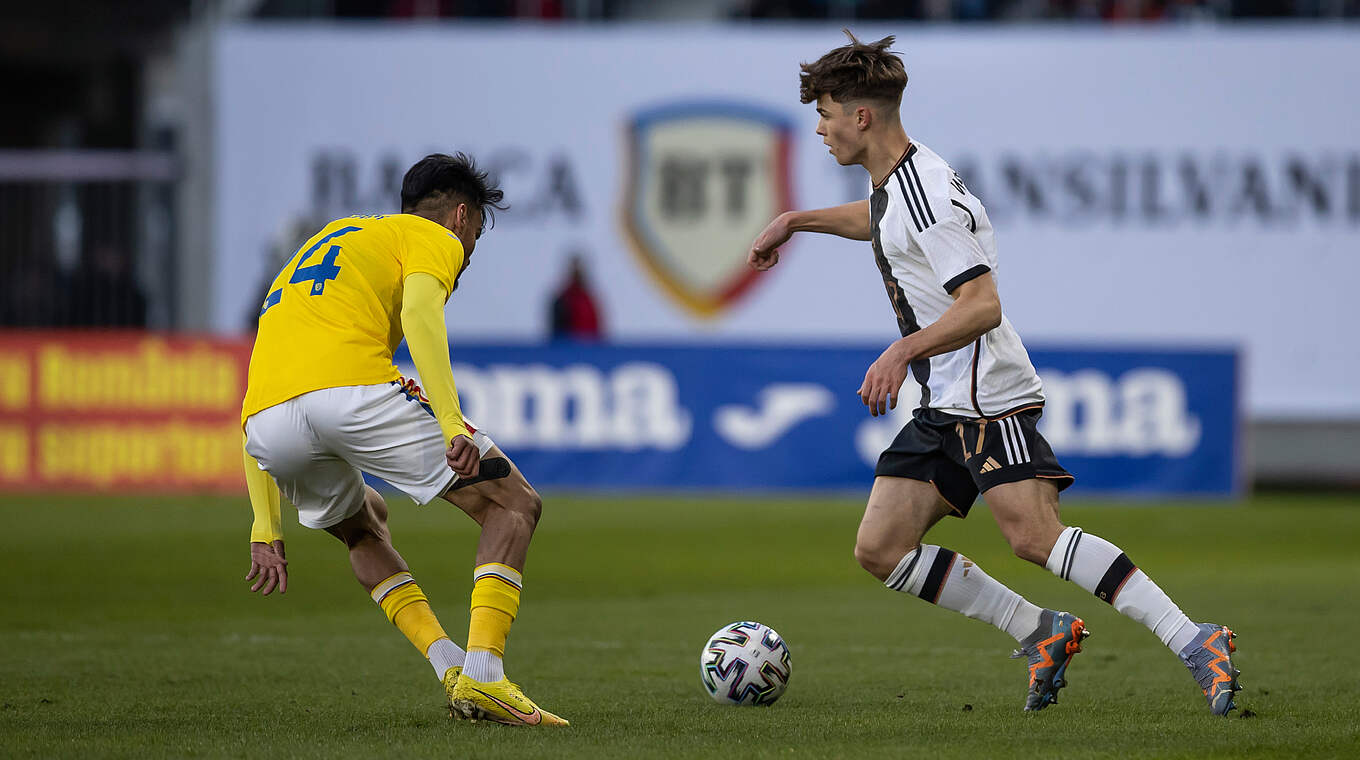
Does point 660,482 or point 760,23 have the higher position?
point 760,23

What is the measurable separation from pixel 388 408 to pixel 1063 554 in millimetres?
2145

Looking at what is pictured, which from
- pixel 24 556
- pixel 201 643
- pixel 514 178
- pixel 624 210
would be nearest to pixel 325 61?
pixel 514 178

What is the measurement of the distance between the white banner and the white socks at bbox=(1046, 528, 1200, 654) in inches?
580

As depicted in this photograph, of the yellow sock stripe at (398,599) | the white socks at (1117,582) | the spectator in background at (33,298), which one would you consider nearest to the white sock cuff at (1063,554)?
the white socks at (1117,582)

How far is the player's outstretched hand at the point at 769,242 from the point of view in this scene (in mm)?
6164

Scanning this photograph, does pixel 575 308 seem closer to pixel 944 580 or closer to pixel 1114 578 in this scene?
pixel 944 580

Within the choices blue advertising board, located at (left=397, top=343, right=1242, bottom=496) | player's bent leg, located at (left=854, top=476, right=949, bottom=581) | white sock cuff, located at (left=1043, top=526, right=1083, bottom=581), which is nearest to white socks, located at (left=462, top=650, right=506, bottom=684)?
player's bent leg, located at (left=854, top=476, right=949, bottom=581)

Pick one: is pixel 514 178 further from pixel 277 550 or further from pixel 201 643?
pixel 277 550

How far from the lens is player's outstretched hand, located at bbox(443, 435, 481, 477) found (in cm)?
524

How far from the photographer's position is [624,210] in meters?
20.5

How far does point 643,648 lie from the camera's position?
305 inches

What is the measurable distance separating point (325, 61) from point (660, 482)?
22.6 ft

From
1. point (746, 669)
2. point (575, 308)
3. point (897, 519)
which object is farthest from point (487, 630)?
point (575, 308)

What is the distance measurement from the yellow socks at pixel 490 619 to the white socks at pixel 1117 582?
171 centimetres
